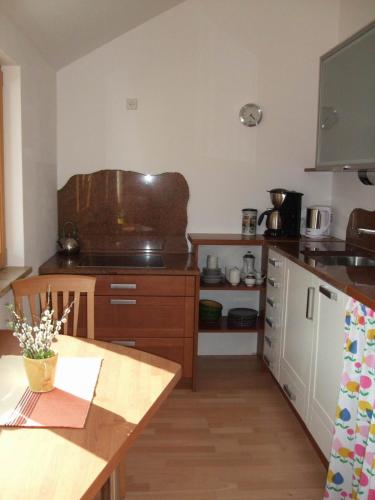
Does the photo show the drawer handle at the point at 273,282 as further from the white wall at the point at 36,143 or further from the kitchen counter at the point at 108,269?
the white wall at the point at 36,143

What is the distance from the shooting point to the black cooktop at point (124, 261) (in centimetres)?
299

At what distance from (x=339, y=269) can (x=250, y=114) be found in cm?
160

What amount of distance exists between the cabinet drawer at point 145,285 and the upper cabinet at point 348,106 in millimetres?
1073

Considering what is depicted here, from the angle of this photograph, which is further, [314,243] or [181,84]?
[181,84]

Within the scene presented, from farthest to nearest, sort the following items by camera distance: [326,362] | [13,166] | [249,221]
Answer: [249,221], [13,166], [326,362]

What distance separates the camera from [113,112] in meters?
3.37

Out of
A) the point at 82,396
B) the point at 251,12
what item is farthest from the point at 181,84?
the point at 82,396

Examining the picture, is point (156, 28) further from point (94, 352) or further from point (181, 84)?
point (94, 352)

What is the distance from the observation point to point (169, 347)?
298cm

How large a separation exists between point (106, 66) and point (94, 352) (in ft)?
7.77

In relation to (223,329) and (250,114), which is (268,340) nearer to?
(223,329)

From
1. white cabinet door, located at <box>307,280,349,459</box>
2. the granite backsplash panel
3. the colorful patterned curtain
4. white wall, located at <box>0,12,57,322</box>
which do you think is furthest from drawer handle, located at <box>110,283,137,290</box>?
the colorful patterned curtain

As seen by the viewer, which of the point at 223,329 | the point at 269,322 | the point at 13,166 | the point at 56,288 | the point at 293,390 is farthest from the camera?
the point at 223,329

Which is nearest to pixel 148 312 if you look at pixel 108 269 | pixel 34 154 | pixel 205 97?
pixel 108 269
